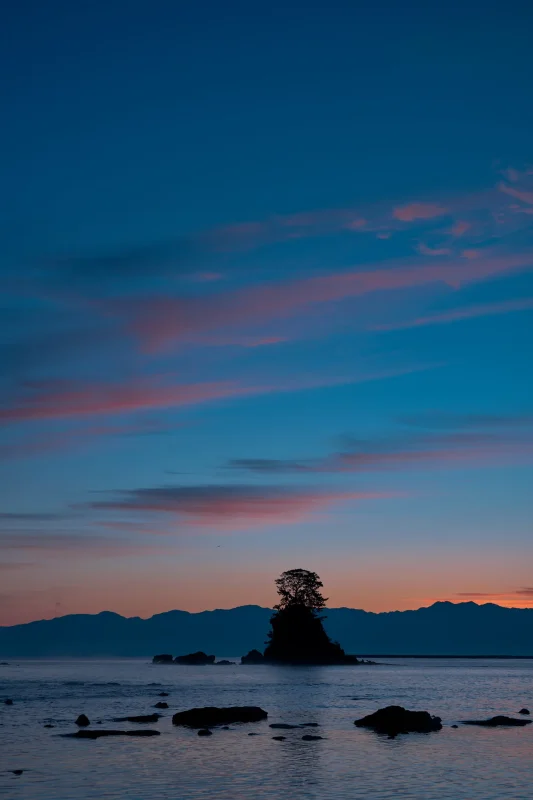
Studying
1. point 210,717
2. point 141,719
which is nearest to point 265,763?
point 210,717

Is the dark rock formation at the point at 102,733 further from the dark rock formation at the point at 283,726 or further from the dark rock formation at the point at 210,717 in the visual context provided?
the dark rock formation at the point at 283,726

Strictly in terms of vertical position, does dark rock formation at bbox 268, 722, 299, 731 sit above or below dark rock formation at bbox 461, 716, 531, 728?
above

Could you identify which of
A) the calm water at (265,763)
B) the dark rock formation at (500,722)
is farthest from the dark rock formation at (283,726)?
the dark rock formation at (500,722)

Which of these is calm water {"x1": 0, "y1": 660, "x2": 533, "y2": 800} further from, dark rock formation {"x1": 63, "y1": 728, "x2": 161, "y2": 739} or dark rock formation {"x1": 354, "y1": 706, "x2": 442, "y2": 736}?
dark rock formation {"x1": 354, "y1": 706, "x2": 442, "y2": 736}

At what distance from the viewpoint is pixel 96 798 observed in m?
39.1

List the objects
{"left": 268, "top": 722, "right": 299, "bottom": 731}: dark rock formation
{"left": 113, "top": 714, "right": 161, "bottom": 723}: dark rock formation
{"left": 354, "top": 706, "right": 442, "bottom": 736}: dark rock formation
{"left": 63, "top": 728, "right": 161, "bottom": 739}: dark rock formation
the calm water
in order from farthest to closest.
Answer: {"left": 113, "top": 714, "right": 161, "bottom": 723}: dark rock formation → {"left": 268, "top": 722, "right": 299, "bottom": 731}: dark rock formation → {"left": 354, "top": 706, "right": 442, "bottom": 736}: dark rock formation → {"left": 63, "top": 728, "right": 161, "bottom": 739}: dark rock formation → the calm water

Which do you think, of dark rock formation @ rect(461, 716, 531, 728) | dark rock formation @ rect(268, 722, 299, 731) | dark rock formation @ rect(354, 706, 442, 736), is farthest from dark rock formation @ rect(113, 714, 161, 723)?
dark rock formation @ rect(461, 716, 531, 728)

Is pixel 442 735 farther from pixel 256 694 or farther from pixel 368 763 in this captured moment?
pixel 256 694

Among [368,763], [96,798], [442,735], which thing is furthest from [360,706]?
[96,798]

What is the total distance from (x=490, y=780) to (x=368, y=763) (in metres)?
7.64

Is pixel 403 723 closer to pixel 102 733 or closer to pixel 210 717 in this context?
pixel 210 717

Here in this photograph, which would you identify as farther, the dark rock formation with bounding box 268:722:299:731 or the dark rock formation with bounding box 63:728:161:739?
the dark rock formation with bounding box 268:722:299:731

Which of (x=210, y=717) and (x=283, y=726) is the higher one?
(x=210, y=717)

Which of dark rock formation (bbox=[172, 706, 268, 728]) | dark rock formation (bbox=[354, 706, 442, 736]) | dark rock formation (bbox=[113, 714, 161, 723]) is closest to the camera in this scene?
dark rock formation (bbox=[354, 706, 442, 736])
